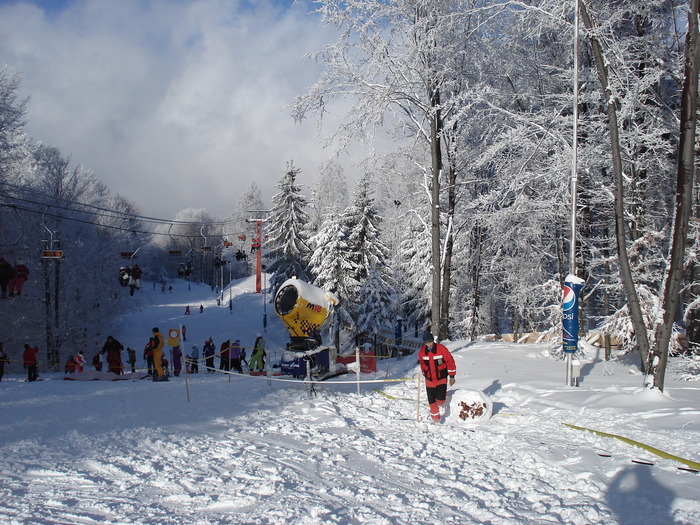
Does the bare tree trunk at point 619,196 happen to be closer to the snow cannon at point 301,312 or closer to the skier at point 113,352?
the snow cannon at point 301,312

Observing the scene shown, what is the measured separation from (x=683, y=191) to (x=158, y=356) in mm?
14282

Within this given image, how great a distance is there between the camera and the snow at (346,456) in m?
4.84

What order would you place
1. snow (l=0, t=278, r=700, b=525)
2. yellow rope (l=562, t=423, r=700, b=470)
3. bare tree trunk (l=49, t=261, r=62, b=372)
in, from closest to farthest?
snow (l=0, t=278, r=700, b=525) → yellow rope (l=562, t=423, r=700, b=470) → bare tree trunk (l=49, t=261, r=62, b=372)

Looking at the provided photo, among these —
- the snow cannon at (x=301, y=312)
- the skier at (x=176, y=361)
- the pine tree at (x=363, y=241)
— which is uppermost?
the pine tree at (x=363, y=241)

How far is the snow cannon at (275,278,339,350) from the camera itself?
49.4 feet

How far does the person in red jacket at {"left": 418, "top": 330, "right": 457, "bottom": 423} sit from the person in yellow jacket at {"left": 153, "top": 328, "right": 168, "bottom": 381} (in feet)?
31.4

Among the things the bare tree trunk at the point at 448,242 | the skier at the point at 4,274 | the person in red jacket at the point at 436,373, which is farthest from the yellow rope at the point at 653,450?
the skier at the point at 4,274

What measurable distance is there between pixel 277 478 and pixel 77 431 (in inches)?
150

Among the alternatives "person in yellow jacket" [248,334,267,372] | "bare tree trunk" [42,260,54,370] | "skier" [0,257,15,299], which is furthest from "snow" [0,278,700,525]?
"bare tree trunk" [42,260,54,370]

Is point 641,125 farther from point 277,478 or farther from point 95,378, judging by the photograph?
point 95,378

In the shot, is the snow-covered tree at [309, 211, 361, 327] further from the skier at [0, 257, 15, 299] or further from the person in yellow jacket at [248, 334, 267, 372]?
the skier at [0, 257, 15, 299]

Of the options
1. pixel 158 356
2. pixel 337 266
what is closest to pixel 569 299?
pixel 158 356

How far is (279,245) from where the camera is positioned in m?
41.2

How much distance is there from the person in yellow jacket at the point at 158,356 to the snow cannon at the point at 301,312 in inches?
150
